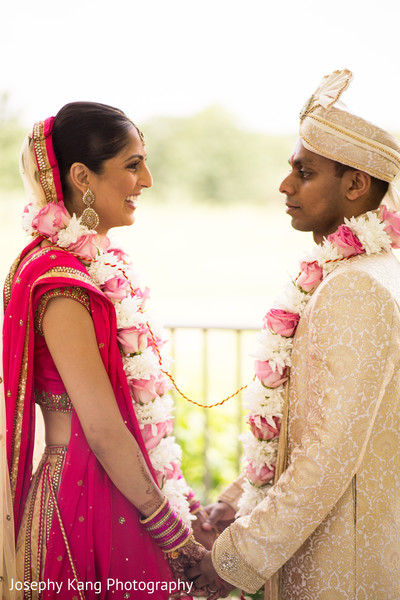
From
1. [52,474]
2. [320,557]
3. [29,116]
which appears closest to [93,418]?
[52,474]

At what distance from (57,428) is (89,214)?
Result: 67cm

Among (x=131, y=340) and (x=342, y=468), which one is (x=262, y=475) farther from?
(x=131, y=340)

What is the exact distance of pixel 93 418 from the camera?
1.66 m

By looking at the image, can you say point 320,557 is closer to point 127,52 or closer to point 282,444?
point 282,444

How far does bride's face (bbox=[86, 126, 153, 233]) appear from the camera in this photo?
188 centimetres

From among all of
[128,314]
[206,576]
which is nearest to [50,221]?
[128,314]

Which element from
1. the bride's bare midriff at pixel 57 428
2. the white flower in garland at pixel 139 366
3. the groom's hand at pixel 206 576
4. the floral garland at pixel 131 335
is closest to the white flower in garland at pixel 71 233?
the floral garland at pixel 131 335

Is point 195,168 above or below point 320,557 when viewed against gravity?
above

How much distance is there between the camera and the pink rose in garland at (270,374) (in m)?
1.82

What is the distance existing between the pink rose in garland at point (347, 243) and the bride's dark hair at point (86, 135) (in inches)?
29.0

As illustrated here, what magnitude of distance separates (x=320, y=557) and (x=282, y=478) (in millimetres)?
247

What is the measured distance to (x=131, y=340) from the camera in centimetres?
188

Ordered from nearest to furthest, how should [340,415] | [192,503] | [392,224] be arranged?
[340,415]
[392,224]
[192,503]

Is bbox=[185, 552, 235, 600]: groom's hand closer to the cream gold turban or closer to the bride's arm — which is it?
the bride's arm
